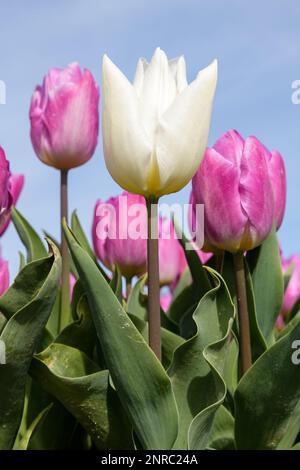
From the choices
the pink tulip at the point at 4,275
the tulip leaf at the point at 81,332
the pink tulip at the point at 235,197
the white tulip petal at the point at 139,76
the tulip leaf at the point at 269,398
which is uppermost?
the white tulip petal at the point at 139,76

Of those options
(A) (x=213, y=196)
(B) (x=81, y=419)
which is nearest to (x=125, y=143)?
(A) (x=213, y=196)

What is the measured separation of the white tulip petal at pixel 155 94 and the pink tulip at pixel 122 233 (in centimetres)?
57

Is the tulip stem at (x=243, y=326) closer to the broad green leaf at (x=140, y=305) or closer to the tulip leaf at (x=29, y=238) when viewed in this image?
the broad green leaf at (x=140, y=305)

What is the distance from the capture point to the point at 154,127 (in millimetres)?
969

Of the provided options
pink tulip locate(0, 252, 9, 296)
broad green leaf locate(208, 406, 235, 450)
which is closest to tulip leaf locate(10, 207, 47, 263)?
pink tulip locate(0, 252, 9, 296)

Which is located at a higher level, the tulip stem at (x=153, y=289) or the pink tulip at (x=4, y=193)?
the pink tulip at (x=4, y=193)

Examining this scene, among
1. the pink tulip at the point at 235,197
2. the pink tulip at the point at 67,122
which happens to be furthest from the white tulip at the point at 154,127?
the pink tulip at the point at 67,122

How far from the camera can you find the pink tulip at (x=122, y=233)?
1582mm

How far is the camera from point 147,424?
3.23 ft

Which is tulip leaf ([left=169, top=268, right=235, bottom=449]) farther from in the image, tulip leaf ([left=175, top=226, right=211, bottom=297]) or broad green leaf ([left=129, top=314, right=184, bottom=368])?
tulip leaf ([left=175, top=226, right=211, bottom=297])

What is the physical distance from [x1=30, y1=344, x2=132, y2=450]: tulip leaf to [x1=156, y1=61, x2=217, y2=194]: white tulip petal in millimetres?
283

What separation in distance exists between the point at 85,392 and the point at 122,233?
640 mm

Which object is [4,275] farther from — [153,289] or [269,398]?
[269,398]
